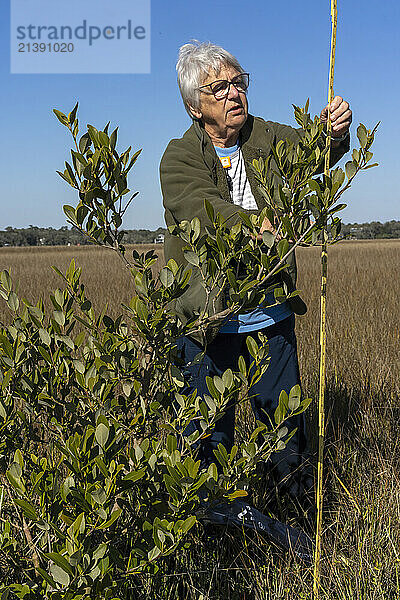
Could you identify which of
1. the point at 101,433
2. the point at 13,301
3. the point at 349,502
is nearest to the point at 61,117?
the point at 13,301

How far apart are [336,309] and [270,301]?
3.82m

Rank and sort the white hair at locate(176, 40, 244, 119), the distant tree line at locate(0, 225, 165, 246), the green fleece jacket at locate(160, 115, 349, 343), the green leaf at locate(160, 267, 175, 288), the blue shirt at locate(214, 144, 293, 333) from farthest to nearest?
the distant tree line at locate(0, 225, 165, 246) → the blue shirt at locate(214, 144, 293, 333) → the white hair at locate(176, 40, 244, 119) → the green fleece jacket at locate(160, 115, 349, 343) → the green leaf at locate(160, 267, 175, 288)

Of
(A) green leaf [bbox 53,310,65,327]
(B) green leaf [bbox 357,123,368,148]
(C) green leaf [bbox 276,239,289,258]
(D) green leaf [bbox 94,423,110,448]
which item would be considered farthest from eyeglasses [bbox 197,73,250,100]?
(D) green leaf [bbox 94,423,110,448]

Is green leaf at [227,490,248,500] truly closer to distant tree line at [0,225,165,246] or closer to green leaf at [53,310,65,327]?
green leaf at [53,310,65,327]

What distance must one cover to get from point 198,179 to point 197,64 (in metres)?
0.34

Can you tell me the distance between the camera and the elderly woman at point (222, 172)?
1553 millimetres

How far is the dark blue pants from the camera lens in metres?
1.79

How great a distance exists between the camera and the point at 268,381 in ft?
6.21

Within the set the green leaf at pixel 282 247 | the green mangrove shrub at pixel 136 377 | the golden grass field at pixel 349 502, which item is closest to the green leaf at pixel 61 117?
the green mangrove shrub at pixel 136 377

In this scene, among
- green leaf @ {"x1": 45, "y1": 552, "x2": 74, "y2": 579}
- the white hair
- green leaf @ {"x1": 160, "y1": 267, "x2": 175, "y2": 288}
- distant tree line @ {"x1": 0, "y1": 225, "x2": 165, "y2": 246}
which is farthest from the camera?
distant tree line @ {"x1": 0, "y1": 225, "x2": 165, "y2": 246}

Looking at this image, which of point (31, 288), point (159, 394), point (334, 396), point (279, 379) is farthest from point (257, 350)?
point (31, 288)

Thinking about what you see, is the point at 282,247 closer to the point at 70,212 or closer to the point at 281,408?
the point at 281,408

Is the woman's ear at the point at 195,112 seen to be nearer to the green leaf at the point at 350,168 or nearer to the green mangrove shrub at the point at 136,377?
the green mangrove shrub at the point at 136,377

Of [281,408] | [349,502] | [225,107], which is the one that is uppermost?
[225,107]
